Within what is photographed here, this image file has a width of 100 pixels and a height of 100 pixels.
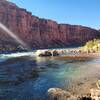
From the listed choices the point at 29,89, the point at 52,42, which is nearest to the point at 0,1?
the point at 52,42

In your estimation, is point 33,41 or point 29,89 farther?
point 33,41

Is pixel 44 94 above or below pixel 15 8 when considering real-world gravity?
below

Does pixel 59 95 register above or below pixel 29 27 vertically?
below

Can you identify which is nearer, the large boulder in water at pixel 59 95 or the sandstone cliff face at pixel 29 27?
the large boulder in water at pixel 59 95

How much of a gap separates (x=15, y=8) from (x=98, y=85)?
14942 centimetres

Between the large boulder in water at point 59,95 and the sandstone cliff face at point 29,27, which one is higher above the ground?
the sandstone cliff face at point 29,27

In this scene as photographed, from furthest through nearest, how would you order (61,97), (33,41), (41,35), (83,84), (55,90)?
(41,35), (33,41), (83,84), (55,90), (61,97)

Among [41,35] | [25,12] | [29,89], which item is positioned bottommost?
[29,89]

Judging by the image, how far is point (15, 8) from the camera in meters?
162

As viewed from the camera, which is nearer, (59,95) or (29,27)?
(59,95)

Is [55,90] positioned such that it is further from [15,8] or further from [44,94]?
[15,8]

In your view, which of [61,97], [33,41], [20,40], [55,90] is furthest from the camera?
[33,41]

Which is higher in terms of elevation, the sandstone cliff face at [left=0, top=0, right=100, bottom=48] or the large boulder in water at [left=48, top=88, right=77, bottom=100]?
the sandstone cliff face at [left=0, top=0, right=100, bottom=48]

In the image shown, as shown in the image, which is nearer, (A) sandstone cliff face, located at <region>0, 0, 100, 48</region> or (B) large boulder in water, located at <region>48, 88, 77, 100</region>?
(B) large boulder in water, located at <region>48, 88, 77, 100</region>
